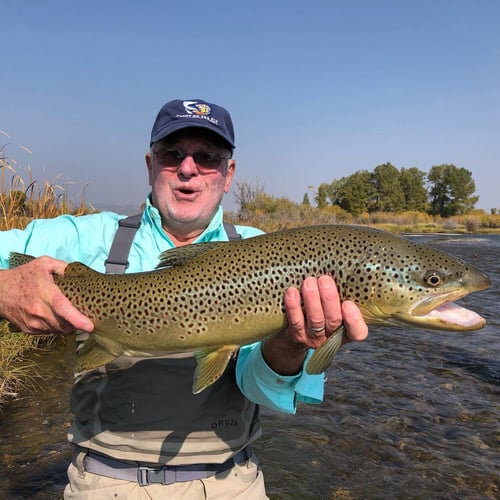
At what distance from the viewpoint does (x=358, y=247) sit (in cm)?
277

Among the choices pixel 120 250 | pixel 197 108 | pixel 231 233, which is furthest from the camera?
pixel 231 233

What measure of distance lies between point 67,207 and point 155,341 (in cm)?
782

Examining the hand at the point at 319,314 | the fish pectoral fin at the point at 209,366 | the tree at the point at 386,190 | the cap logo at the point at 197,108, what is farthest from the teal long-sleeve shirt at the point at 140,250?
the tree at the point at 386,190

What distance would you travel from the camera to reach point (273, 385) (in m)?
2.89

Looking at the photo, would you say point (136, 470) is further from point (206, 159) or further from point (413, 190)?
point (413, 190)

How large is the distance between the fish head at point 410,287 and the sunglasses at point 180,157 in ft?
4.97

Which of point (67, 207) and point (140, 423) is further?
point (67, 207)

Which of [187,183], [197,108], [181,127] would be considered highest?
[197,108]

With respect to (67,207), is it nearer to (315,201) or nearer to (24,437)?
(24,437)

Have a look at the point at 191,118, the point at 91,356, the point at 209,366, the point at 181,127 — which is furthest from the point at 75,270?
the point at 191,118

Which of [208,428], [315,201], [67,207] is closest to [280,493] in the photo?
[208,428]

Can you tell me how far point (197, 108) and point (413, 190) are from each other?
105063 mm

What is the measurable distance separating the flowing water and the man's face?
3087mm

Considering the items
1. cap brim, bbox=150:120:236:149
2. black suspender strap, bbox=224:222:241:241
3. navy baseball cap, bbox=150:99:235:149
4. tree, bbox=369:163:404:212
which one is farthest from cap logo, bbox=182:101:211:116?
tree, bbox=369:163:404:212
